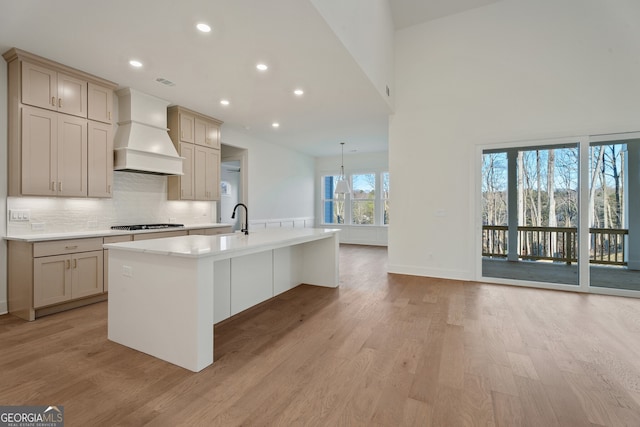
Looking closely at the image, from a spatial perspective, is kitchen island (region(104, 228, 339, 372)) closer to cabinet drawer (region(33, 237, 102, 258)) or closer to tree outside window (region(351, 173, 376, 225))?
cabinet drawer (region(33, 237, 102, 258))

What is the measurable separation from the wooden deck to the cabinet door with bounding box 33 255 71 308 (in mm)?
5797

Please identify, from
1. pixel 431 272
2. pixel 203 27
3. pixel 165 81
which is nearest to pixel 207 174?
pixel 165 81

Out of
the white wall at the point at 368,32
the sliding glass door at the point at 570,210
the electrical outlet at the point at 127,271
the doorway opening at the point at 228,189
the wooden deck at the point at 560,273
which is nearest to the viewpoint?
the electrical outlet at the point at 127,271

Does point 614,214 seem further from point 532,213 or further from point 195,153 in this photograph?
point 195,153

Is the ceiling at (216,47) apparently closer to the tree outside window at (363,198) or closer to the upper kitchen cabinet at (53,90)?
the upper kitchen cabinet at (53,90)

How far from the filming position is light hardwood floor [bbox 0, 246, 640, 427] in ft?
5.32

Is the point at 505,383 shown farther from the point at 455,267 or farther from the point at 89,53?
the point at 89,53

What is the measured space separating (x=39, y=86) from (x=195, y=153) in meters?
2.12

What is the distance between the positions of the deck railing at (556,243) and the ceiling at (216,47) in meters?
3.52

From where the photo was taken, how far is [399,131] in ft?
16.8

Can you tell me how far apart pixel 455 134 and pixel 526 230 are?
2.68 meters

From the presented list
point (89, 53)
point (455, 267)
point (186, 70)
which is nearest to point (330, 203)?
point (455, 267)

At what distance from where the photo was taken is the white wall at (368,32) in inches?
110

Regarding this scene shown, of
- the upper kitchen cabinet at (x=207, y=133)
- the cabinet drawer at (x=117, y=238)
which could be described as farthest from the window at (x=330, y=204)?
the cabinet drawer at (x=117, y=238)
